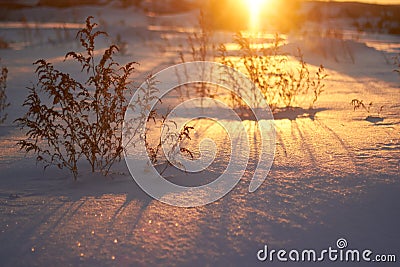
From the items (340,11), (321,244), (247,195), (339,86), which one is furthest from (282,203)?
(340,11)

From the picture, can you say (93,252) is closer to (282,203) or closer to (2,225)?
(2,225)

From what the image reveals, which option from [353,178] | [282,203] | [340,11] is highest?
[340,11]

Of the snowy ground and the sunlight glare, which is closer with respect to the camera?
the snowy ground

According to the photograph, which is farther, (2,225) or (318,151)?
(318,151)

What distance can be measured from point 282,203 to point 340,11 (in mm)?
29568

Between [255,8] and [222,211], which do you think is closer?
[222,211]

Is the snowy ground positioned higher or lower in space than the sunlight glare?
lower

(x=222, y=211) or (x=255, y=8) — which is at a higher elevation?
(x=255, y=8)

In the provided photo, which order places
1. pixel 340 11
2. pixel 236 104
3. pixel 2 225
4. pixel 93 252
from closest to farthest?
pixel 93 252, pixel 2 225, pixel 236 104, pixel 340 11

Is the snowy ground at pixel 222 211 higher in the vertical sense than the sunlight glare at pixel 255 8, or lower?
lower

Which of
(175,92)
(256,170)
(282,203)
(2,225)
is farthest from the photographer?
(175,92)

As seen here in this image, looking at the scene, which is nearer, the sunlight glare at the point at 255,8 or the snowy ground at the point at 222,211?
the snowy ground at the point at 222,211

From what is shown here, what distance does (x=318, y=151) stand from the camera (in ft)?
9.11

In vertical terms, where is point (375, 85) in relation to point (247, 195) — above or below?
above
